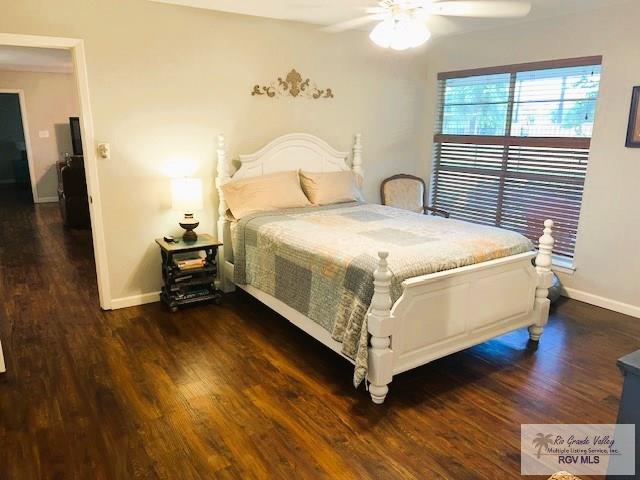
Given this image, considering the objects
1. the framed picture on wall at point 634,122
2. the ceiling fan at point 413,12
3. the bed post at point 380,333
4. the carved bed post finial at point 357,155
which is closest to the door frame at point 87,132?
the ceiling fan at point 413,12

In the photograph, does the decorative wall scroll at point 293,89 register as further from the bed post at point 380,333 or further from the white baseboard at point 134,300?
the bed post at point 380,333

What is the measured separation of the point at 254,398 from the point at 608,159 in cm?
346

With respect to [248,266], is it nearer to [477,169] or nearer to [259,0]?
[259,0]

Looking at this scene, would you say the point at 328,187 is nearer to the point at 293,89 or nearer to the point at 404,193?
the point at 293,89

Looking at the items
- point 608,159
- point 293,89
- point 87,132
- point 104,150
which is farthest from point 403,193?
point 87,132

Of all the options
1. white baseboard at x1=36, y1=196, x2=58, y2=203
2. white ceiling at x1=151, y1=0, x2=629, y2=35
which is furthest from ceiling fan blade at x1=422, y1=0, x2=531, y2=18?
white baseboard at x1=36, y1=196, x2=58, y2=203

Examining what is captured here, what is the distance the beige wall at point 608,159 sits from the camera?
3.70 m

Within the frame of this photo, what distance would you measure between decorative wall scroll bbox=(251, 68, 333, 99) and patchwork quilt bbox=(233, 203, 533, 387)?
3.89 feet

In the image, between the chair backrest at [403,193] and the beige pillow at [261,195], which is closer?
the beige pillow at [261,195]

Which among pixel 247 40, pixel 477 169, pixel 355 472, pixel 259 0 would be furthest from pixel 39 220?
pixel 355 472

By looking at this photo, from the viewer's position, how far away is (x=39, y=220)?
7102 millimetres

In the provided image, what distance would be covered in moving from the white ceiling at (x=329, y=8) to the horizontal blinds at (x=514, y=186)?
1.18 m

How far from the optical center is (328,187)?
4.35 meters

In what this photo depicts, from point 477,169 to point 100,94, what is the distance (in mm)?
3736
